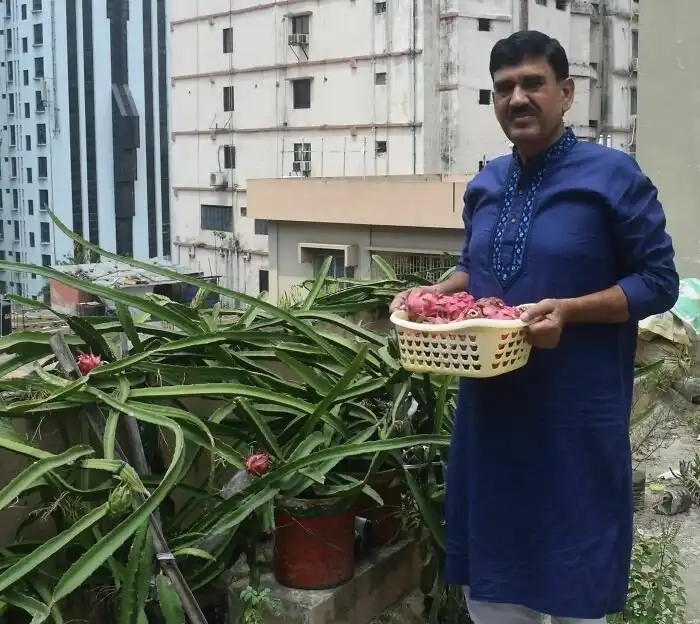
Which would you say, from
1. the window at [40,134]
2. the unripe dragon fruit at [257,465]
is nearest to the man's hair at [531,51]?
the unripe dragon fruit at [257,465]

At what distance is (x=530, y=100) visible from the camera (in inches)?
53.8

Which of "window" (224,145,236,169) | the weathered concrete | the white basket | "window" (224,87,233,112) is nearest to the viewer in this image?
the white basket

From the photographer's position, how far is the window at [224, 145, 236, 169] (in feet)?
75.4

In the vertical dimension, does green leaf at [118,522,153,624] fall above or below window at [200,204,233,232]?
below

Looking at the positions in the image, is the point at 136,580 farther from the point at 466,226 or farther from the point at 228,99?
the point at 228,99

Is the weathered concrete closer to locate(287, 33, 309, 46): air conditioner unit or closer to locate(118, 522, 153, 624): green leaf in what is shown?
locate(118, 522, 153, 624): green leaf

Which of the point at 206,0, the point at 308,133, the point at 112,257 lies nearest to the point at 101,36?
the point at 206,0

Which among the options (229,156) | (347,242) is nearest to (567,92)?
(347,242)

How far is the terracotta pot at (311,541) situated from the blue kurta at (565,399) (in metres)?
0.39

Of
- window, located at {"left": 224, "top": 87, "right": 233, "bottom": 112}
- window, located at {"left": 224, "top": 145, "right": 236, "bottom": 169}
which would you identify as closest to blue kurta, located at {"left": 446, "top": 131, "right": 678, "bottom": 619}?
window, located at {"left": 224, "top": 145, "right": 236, "bottom": 169}

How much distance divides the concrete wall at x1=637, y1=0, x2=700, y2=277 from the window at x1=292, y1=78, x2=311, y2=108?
17.1 meters

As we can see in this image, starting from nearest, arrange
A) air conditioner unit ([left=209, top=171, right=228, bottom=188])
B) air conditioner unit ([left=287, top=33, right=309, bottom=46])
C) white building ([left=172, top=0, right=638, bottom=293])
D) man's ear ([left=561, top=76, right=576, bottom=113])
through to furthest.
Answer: man's ear ([left=561, top=76, right=576, bottom=113]) < white building ([left=172, top=0, right=638, bottom=293]) < air conditioner unit ([left=287, top=33, right=309, bottom=46]) < air conditioner unit ([left=209, top=171, right=228, bottom=188])

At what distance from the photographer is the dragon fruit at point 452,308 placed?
52.0 inches

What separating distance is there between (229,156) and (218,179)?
2.21 ft
